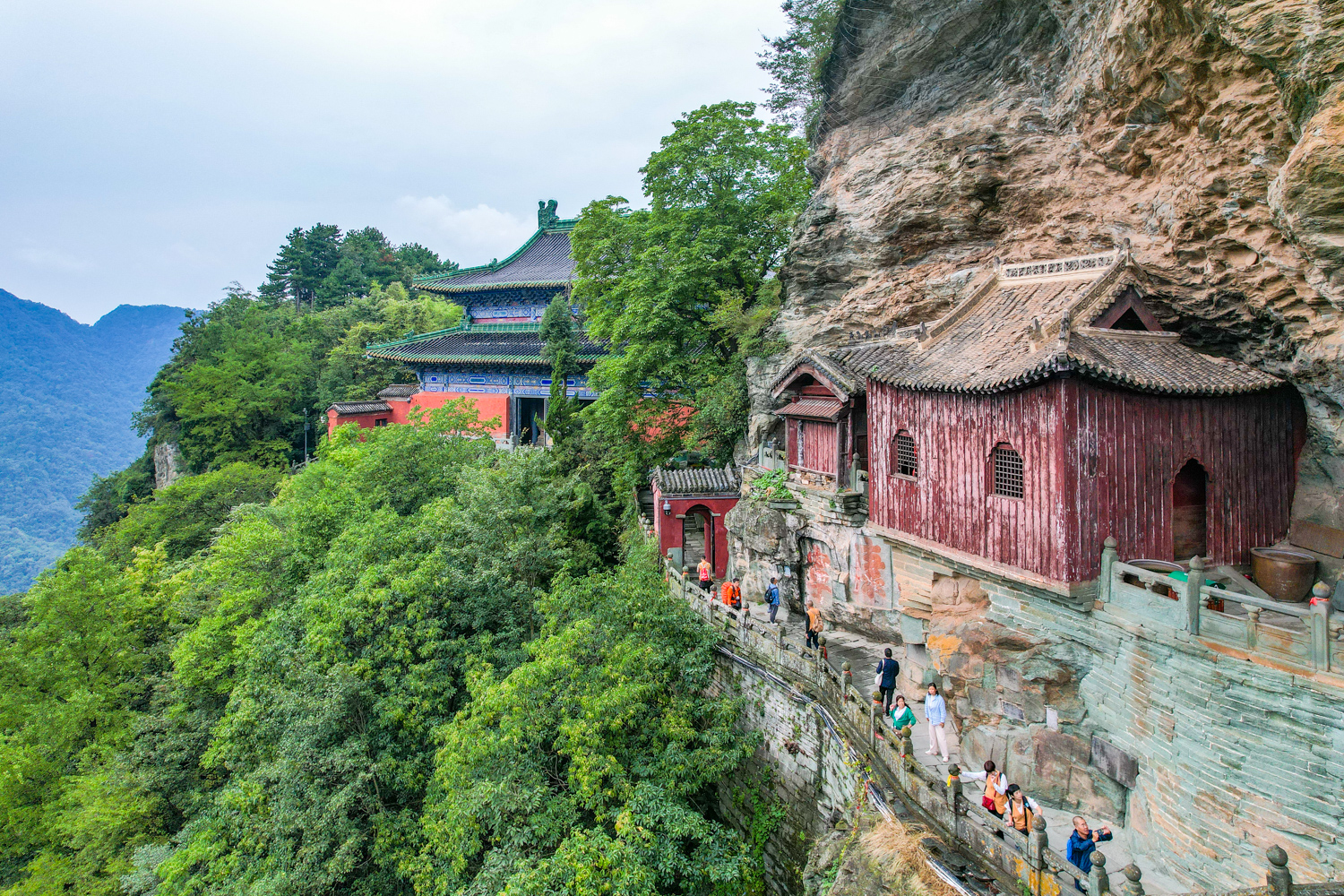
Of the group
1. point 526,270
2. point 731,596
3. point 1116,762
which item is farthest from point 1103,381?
point 526,270

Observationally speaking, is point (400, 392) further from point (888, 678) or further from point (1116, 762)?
point (1116, 762)

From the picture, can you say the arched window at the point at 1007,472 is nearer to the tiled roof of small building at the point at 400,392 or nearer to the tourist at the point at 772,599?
the tourist at the point at 772,599

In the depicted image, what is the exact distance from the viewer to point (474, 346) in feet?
106

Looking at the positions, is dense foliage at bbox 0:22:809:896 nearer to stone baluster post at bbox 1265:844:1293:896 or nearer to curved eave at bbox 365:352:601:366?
curved eave at bbox 365:352:601:366

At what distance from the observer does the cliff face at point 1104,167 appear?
799 centimetres

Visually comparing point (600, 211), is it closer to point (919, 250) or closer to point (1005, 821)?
point (919, 250)

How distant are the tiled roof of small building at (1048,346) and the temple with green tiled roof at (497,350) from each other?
1709 cm

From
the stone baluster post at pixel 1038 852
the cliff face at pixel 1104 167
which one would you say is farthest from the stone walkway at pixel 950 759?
the cliff face at pixel 1104 167

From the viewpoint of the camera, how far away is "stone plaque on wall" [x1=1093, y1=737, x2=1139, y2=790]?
8766mm

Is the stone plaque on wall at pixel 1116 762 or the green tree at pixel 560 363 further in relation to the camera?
the green tree at pixel 560 363

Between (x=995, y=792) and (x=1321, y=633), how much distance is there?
3.98 metres

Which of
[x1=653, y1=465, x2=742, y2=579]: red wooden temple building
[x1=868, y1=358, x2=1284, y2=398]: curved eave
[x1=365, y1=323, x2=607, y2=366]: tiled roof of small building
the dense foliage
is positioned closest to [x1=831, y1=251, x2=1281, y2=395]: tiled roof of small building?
[x1=868, y1=358, x2=1284, y2=398]: curved eave

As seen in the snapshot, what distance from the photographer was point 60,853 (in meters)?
16.9

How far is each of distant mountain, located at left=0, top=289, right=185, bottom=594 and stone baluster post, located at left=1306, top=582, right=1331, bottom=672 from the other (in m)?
72.6
